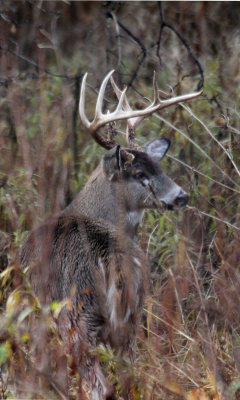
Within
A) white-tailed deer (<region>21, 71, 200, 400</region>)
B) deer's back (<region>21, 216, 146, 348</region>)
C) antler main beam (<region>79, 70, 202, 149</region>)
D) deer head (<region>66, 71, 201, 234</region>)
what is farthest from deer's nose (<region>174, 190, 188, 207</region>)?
deer's back (<region>21, 216, 146, 348</region>)

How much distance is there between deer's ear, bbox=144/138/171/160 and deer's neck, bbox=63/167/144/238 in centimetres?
46

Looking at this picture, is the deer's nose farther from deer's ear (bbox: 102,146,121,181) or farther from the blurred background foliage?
deer's ear (bbox: 102,146,121,181)

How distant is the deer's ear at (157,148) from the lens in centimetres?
525

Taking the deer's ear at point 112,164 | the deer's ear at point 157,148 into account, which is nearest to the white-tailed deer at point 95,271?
the deer's ear at point 112,164

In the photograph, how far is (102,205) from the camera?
15.5 feet

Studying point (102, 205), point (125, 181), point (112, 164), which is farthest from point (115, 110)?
point (102, 205)

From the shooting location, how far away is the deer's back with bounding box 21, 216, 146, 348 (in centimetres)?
397

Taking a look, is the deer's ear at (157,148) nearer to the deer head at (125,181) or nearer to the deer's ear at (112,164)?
the deer head at (125,181)

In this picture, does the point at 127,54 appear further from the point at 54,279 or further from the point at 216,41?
the point at 54,279

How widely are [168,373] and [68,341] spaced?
0.73m

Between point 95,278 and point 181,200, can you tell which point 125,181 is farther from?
point 95,278

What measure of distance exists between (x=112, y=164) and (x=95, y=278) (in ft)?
3.35

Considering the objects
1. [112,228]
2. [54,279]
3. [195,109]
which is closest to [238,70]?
[195,109]

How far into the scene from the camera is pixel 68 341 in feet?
12.4
